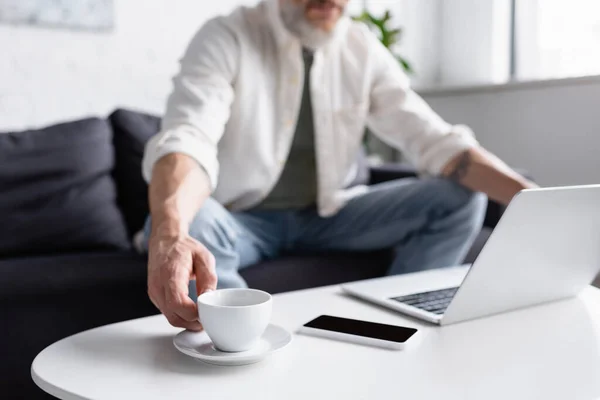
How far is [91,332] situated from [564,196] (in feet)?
2.04

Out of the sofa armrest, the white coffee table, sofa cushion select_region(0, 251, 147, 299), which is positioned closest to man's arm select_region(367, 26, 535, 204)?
the sofa armrest

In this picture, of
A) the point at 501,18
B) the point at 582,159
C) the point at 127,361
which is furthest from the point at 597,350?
the point at 501,18

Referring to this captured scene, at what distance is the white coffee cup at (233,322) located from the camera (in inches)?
26.9

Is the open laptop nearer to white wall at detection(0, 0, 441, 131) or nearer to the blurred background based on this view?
the blurred background

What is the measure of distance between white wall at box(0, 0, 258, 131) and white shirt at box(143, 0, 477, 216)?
0.84 metres

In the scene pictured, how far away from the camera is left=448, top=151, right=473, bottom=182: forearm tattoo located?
1.48 metres

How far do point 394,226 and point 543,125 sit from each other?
1003mm

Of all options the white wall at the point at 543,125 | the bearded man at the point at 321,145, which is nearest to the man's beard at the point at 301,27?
the bearded man at the point at 321,145

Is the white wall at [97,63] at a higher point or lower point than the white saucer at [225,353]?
higher

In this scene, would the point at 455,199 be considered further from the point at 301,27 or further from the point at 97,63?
the point at 97,63

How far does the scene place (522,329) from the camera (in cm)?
84

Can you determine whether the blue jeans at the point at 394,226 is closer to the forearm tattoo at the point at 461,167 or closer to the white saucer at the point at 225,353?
the forearm tattoo at the point at 461,167

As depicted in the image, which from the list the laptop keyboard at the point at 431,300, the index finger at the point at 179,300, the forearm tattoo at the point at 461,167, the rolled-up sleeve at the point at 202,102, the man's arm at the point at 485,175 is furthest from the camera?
the forearm tattoo at the point at 461,167

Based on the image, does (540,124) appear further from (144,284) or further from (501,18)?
(144,284)
